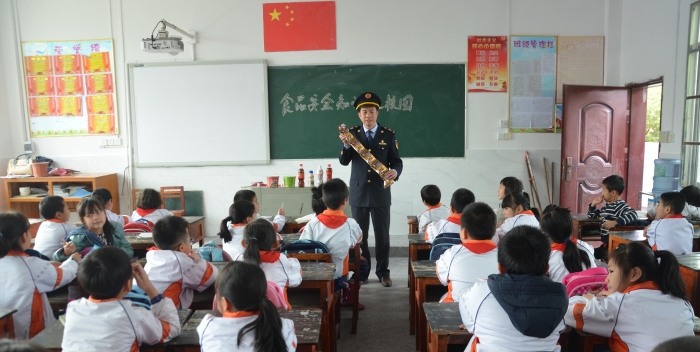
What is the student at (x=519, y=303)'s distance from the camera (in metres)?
1.42

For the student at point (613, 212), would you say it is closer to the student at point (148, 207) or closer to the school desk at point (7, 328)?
the student at point (148, 207)

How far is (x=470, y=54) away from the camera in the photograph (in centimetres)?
530

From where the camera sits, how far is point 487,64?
5.31 meters

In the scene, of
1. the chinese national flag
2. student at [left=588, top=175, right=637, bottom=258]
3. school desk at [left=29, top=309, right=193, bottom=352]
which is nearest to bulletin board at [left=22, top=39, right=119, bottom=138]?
the chinese national flag

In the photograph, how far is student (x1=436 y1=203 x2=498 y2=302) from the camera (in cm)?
199

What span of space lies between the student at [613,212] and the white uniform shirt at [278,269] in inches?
105

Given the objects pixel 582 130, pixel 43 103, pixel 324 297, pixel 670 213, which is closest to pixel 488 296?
pixel 324 297

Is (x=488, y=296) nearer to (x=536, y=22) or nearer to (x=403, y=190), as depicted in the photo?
(x=403, y=190)

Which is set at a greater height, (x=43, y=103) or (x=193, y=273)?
(x=43, y=103)

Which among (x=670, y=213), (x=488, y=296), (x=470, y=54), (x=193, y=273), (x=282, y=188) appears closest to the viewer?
(x=488, y=296)

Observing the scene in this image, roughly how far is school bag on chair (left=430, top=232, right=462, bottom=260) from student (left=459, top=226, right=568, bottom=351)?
1.00m

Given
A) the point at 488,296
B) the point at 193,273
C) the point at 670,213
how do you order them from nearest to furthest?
1. the point at 488,296
2. the point at 193,273
3. the point at 670,213

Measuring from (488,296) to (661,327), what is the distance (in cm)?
59

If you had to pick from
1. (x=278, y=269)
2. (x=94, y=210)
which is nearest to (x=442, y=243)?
(x=278, y=269)
